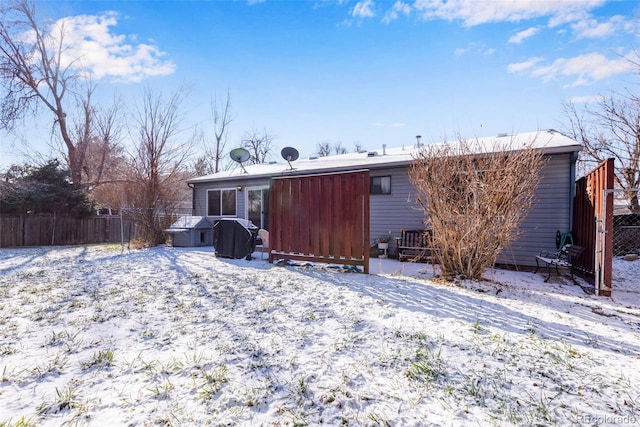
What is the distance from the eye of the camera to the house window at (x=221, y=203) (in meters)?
12.2

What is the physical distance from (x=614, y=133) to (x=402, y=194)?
376 inches

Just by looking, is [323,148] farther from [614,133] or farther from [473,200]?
[473,200]

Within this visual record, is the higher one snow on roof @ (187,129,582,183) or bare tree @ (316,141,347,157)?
bare tree @ (316,141,347,157)

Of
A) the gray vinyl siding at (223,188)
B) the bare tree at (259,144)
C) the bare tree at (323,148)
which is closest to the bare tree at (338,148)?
the bare tree at (323,148)

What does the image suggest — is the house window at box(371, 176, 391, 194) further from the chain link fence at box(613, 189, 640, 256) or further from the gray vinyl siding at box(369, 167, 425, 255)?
the chain link fence at box(613, 189, 640, 256)

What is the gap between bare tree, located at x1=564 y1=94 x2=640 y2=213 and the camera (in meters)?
11.1

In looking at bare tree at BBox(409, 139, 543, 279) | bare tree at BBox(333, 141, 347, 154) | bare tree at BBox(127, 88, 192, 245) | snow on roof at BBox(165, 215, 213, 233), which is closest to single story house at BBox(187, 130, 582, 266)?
bare tree at BBox(409, 139, 543, 279)

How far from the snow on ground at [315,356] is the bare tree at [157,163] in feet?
21.1

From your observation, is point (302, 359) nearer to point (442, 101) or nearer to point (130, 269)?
point (130, 269)

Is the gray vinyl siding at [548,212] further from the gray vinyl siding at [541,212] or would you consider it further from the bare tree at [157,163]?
the bare tree at [157,163]

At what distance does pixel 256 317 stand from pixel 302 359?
116 centimetres

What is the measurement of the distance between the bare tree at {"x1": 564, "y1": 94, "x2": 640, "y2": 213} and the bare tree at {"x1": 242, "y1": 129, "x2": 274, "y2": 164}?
20767 millimetres

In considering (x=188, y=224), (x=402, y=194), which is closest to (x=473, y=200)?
(x=402, y=194)

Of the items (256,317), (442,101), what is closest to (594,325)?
(256,317)
